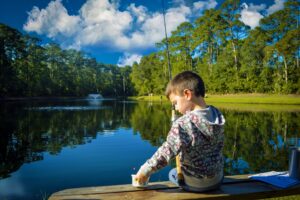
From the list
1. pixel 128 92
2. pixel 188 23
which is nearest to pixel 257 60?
pixel 188 23

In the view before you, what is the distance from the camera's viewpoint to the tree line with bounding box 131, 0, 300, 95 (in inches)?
1572

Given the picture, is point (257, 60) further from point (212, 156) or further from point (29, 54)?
point (29, 54)

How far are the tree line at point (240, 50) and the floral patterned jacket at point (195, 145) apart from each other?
39.9m

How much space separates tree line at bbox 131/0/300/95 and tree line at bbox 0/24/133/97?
32149 millimetres

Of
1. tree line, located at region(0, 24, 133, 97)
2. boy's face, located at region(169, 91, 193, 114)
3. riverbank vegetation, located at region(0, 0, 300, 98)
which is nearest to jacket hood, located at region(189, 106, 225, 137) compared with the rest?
boy's face, located at region(169, 91, 193, 114)

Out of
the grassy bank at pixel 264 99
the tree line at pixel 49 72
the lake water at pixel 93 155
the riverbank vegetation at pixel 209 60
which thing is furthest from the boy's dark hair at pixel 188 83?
the tree line at pixel 49 72

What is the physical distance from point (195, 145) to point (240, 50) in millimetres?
48628

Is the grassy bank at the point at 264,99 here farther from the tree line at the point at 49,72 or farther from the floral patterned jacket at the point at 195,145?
the tree line at the point at 49,72

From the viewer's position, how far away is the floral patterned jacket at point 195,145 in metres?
2.20

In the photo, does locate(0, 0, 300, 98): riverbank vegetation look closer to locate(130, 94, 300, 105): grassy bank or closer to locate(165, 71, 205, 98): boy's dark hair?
locate(130, 94, 300, 105): grassy bank

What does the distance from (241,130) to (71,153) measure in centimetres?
872

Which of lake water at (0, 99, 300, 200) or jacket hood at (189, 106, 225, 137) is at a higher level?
jacket hood at (189, 106, 225, 137)

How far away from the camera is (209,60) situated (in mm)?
55188

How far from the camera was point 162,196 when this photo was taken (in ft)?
7.35
